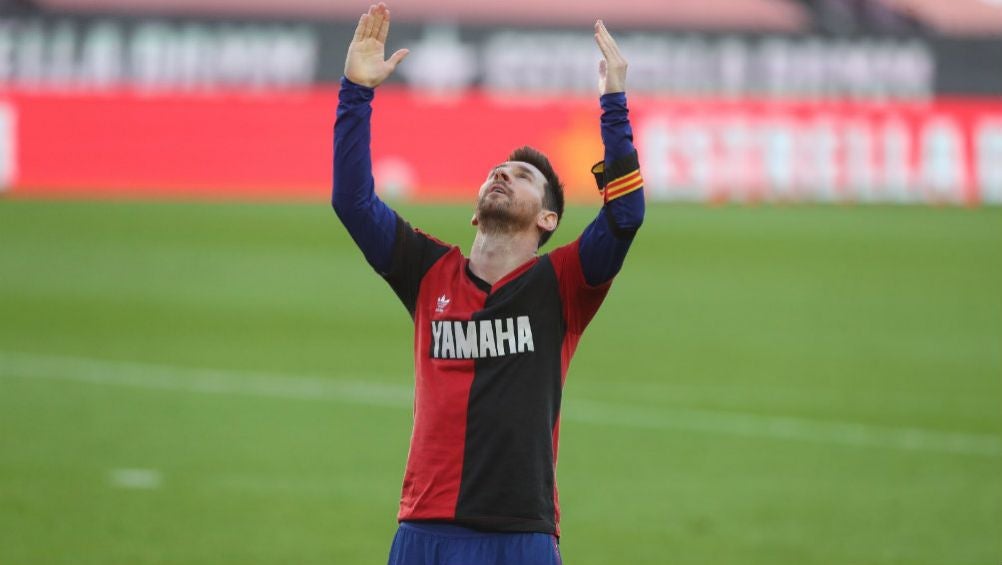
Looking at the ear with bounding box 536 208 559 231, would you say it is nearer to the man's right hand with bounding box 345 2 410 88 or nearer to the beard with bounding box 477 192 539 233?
the beard with bounding box 477 192 539 233

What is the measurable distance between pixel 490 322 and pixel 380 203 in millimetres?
526

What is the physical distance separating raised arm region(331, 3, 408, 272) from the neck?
28cm

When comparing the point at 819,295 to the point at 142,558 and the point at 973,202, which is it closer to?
the point at 973,202

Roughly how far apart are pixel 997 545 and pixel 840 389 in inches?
182

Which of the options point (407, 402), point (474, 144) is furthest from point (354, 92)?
point (474, 144)

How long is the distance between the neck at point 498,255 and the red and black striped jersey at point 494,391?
3 centimetres

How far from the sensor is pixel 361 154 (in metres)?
4.64

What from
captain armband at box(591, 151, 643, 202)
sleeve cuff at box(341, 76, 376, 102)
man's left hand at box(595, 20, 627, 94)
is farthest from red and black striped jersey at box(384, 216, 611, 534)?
sleeve cuff at box(341, 76, 376, 102)

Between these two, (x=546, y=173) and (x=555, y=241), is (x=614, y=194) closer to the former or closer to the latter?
(x=546, y=173)

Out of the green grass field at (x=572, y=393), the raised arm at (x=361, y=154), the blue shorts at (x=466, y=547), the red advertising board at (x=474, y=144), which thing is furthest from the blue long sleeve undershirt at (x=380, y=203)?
the red advertising board at (x=474, y=144)


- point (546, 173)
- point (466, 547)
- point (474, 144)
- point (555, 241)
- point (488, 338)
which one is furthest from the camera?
point (474, 144)

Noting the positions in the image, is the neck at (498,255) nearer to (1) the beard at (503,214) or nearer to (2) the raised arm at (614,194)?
(1) the beard at (503,214)

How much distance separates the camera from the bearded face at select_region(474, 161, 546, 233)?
15.3ft

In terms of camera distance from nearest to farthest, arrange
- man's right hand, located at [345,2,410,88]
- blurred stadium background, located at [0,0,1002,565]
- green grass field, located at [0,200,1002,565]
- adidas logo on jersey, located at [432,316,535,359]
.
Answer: adidas logo on jersey, located at [432,316,535,359] < man's right hand, located at [345,2,410,88] < green grass field, located at [0,200,1002,565] < blurred stadium background, located at [0,0,1002,565]
